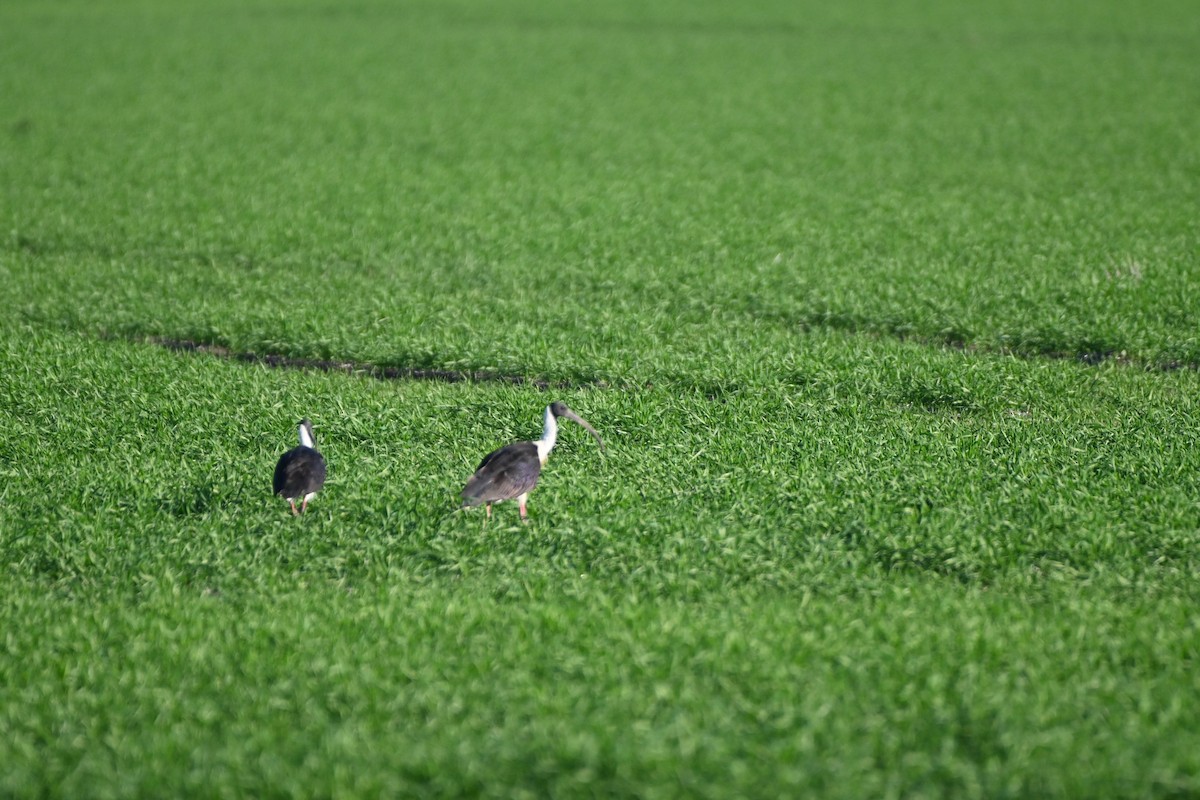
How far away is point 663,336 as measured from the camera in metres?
10.9

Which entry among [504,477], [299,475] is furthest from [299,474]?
[504,477]

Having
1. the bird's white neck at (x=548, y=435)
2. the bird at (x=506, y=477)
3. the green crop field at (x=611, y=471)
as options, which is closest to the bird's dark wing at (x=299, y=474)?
the green crop field at (x=611, y=471)

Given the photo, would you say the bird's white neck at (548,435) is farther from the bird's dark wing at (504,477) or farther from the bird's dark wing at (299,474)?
the bird's dark wing at (299,474)

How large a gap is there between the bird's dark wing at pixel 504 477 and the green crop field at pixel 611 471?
0.28m

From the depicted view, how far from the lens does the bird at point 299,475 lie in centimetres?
694

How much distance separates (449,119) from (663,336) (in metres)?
14.1

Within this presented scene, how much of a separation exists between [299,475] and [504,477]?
1.34 metres

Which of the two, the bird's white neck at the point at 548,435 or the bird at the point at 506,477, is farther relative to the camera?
the bird's white neck at the point at 548,435

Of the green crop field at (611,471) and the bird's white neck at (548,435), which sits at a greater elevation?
the bird's white neck at (548,435)

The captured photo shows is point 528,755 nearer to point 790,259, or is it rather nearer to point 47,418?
point 47,418

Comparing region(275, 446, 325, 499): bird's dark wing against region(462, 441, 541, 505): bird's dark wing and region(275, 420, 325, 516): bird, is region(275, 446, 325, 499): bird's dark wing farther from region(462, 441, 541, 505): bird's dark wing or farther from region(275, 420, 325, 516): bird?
region(462, 441, 541, 505): bird's dark wing

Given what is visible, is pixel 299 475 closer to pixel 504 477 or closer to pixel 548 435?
pixel 504 477

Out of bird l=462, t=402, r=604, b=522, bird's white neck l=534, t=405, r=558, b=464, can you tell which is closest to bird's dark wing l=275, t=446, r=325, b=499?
bird l=462, t=402, r=604, b=522

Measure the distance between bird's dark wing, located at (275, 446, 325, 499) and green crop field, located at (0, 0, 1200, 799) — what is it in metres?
0.26
